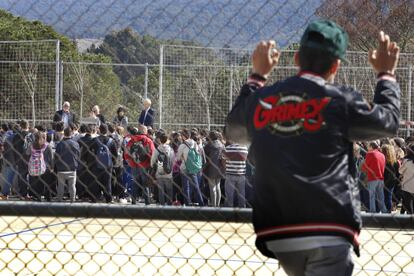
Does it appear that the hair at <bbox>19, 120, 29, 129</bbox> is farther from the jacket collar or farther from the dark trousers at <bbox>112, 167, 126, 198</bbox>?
the jacket collar

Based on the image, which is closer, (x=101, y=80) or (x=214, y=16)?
(x=214, y=16)

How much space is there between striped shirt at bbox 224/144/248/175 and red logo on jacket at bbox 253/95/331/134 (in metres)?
9.96

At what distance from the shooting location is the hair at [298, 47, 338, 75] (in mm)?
3379

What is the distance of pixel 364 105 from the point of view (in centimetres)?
331

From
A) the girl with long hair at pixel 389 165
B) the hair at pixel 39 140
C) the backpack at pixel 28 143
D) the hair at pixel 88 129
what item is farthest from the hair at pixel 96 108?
the girl with long hair at pixel 389 165

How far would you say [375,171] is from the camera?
13.5 metres

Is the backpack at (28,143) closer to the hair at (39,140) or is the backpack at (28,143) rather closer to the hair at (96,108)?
the hair at (39,140)

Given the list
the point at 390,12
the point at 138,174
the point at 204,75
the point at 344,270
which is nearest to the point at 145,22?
the point at 390,12

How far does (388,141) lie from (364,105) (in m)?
12.0

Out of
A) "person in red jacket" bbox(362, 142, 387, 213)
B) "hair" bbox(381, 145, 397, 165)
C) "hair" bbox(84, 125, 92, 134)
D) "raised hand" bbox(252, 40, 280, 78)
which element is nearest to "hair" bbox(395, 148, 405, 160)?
"hair" bbox(381, 145, 397, 165)

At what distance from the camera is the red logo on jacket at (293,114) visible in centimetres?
329

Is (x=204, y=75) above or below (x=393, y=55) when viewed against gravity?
below

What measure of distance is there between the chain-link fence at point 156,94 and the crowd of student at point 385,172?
0.18 meters

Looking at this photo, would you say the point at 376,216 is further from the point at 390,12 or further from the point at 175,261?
the point at 175,261
